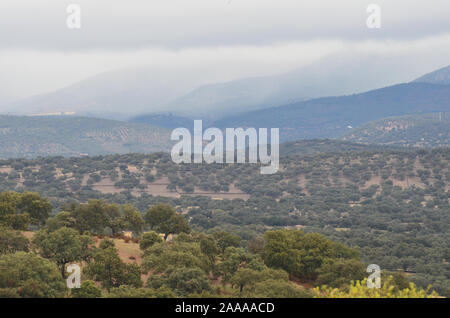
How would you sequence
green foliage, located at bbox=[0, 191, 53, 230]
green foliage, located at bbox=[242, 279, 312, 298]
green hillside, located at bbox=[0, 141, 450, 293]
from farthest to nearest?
green hillside, located at bbox=[0, 141, 450, 293]
green foliage, located at bbox=[0, 191, 53, 230]
green foliage, located at bbox=[242, 279, 312, 298]

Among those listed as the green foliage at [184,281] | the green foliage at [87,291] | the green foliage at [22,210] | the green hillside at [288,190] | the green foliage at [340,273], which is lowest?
the green hillside at [288,190]

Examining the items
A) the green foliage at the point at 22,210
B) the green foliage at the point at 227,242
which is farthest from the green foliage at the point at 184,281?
the green foliage at the point at 22,210

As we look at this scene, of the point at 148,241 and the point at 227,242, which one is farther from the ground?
the point at 148,241

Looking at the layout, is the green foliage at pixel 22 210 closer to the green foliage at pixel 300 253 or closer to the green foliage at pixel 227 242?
the green foliage at pixel 227 242

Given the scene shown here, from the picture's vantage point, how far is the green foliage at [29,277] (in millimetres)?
27609

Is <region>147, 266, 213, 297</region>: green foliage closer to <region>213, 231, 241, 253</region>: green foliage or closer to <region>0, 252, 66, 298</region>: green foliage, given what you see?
<region>0, 252, 66, 298</region>: green foliage

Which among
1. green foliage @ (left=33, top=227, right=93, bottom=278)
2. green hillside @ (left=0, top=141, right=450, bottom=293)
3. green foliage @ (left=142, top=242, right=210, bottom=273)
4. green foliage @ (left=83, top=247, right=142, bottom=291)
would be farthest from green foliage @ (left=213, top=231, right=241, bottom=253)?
green hillside @ (left=0, top=141, right=450, bottom=293)

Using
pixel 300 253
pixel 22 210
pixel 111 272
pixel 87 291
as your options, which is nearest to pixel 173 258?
pixel 111 272

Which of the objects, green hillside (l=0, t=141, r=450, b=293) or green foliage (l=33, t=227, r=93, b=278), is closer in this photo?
green foliage (l=33, t=227, r=93, b=278)

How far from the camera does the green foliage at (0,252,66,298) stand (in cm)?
2761

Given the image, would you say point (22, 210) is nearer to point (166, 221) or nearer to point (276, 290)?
point (166, 221)

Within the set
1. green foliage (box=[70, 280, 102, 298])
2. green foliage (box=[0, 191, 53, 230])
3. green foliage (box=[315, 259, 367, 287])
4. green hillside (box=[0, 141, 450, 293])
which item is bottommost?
green hillside (box=[0, 141, 450, 293])

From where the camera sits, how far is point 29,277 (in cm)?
2914
